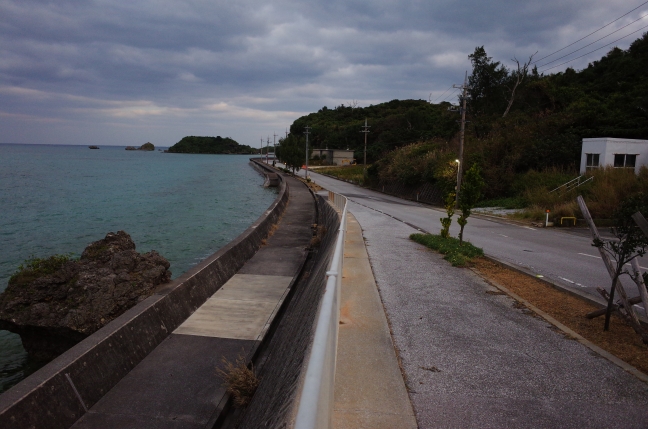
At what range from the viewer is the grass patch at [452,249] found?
10.6 metres

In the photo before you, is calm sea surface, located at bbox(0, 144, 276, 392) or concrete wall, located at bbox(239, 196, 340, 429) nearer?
concrete wall, located at bbox(239, 196, 340, 429)

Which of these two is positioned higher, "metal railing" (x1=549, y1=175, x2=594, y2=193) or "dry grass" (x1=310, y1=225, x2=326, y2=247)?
"metal railing" (x1=549, y1=175, x2=594, y2=193)

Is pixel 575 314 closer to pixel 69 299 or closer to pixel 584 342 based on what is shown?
pixel 584 342

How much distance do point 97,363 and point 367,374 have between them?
3912 mm

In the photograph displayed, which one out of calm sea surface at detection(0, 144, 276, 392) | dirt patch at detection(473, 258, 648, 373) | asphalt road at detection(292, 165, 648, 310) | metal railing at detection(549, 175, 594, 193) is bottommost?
calm sea surface at detection(0, 144, 276, 392)

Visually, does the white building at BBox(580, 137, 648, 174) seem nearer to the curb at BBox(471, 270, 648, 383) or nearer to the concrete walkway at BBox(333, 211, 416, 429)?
the curb at BBox(471, 270, 648, 383)

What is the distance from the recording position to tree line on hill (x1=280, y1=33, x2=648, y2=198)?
34.8m

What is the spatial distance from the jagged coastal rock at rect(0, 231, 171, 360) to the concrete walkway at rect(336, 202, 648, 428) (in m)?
5.26

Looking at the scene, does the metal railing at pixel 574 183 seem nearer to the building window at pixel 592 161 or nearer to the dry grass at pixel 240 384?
the building window at pixel 592 161

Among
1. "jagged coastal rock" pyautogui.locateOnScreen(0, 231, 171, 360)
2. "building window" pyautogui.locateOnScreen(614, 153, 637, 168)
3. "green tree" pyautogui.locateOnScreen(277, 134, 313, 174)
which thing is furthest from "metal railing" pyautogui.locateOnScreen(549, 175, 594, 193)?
"green tree" pyautogui.locateOnScreen(277, 134, 313, 174)

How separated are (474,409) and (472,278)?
5491mm

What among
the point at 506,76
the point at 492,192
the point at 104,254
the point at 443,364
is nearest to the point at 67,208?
the point at 104,254

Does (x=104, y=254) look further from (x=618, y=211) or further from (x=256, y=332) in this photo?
(x=618, y=211)

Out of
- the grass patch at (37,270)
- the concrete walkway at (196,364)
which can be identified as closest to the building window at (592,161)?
the concrete walkway at (196,364)
